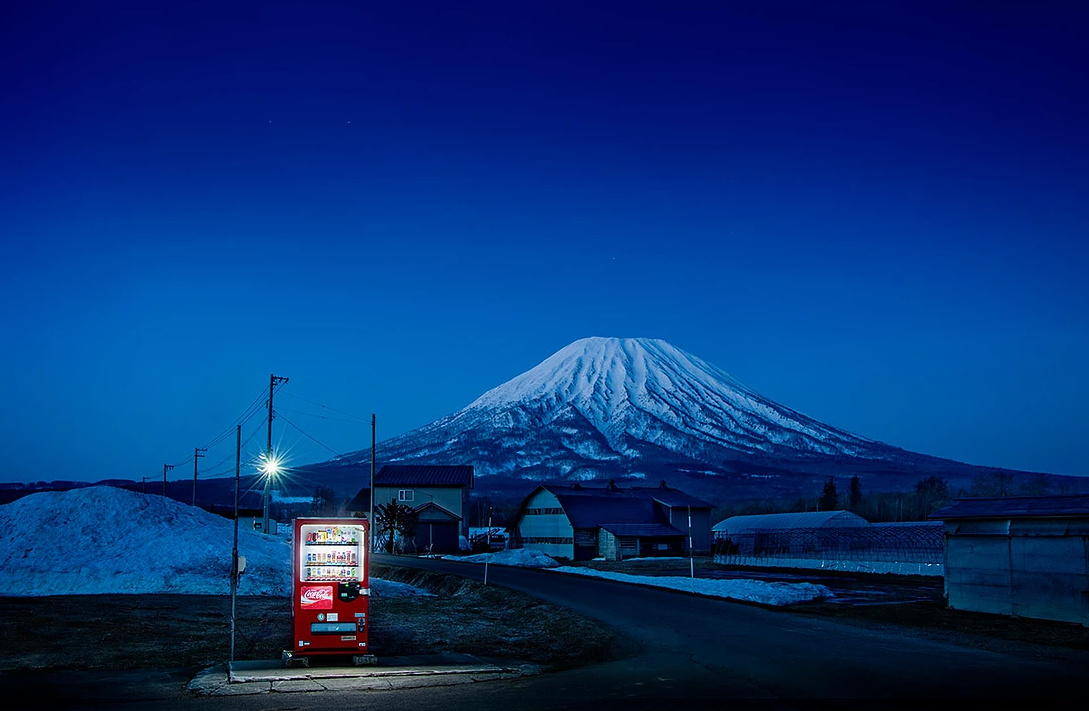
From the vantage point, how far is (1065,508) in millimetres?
27500

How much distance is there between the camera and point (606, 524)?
87.2 metres

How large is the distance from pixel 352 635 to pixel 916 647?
12.4 m

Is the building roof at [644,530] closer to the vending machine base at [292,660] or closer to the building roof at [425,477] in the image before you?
the building roof at [425,477]

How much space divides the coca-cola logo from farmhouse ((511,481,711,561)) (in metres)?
66.9

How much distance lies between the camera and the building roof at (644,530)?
3369 inches

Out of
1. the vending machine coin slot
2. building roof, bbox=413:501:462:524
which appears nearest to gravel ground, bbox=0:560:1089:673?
the vending machine coin slot

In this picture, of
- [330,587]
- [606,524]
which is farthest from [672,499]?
[330,587]

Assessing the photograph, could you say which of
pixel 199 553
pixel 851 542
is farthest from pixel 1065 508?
pixel 851 542

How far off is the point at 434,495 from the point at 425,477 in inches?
121

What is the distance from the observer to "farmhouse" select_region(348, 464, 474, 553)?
96562 millimetres

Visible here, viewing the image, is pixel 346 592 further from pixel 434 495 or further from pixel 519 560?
pixel 434 495

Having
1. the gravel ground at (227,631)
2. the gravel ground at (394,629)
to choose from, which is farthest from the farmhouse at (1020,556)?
the gravel ground at (227,631)

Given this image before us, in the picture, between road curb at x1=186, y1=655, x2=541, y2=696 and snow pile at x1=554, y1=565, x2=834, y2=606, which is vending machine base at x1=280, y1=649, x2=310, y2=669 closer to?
road curb at x1=186, y1=655, x2=541, y2=696

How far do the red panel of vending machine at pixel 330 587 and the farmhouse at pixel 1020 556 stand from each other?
20.3 metres
